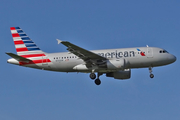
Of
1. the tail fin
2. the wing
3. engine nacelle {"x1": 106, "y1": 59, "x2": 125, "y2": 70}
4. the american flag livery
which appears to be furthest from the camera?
the tail fin

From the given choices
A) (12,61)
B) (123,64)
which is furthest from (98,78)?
(12,61)

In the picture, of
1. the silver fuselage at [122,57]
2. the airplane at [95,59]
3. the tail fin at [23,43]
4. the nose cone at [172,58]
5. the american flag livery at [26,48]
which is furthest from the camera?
the tail fin at [23,43]

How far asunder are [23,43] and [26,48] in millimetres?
1188

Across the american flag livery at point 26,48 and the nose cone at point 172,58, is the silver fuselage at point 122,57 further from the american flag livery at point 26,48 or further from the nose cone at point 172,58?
the american flag livery at point 26,48

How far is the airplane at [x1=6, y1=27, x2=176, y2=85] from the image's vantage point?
48.1m

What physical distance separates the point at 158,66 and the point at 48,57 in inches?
620

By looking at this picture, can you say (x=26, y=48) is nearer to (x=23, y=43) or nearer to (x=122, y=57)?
(x=23, y=43)

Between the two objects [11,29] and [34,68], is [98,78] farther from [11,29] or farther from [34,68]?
[11,29]

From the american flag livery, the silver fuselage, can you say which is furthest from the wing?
the american flag livery

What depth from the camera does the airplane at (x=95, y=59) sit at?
48.1m

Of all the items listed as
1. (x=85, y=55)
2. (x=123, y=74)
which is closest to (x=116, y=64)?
(x=85, y=55)

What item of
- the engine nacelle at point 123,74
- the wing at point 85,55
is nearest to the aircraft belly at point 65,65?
the wing at point 85,55

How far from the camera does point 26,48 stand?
173 feet

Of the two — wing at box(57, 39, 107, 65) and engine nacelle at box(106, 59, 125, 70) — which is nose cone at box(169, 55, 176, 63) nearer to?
engine nacelle at box(106, 59, 125, 70)
